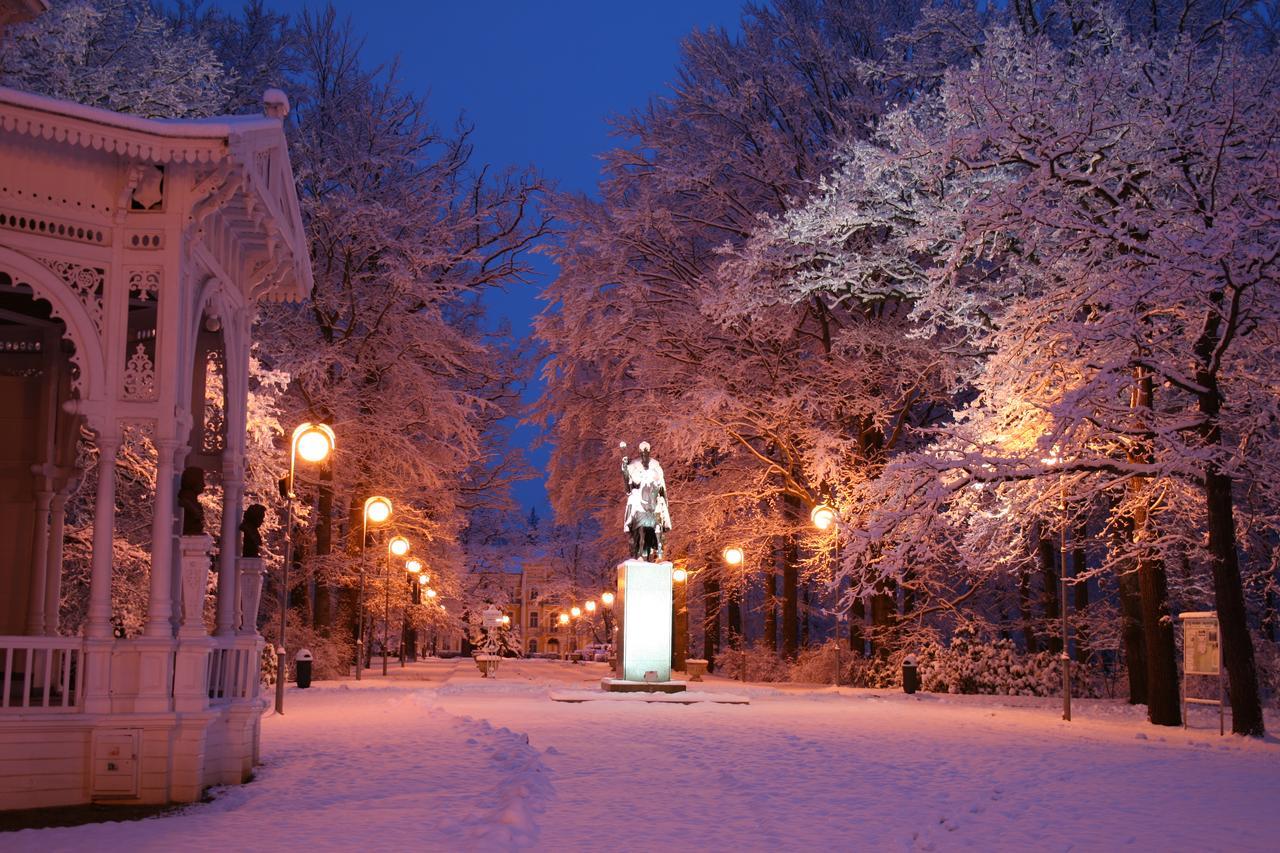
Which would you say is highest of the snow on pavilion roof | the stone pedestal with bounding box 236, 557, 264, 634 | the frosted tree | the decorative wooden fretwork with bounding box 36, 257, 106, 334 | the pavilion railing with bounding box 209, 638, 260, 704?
the frosted tree

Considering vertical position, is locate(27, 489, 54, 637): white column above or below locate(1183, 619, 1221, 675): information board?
above

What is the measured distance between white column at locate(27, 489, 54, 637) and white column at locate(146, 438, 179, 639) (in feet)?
13.0

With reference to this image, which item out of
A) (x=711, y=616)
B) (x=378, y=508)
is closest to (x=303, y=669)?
(x=378, y=508)

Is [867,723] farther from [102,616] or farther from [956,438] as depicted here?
[102,616]

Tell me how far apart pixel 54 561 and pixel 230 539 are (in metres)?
2.91

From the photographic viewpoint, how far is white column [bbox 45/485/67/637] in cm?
1364

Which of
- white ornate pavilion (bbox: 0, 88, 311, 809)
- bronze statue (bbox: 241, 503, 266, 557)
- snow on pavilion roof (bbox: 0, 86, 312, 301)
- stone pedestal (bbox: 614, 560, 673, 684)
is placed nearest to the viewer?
snow on pavilion roof (bbox: 0, 86, 312, 301)

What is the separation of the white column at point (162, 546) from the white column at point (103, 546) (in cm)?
36

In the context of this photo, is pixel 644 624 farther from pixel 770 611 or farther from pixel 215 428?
pixel 215 428

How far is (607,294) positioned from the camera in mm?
33188

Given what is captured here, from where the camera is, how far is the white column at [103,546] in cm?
1002

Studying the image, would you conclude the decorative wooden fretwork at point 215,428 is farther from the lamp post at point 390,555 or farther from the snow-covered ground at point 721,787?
the lamp post at point 390,555

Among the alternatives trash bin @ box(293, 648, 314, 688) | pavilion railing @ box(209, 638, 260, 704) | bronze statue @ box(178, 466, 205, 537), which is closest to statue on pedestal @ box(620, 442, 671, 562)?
trash bin @ box(293, 648, 314, 688)

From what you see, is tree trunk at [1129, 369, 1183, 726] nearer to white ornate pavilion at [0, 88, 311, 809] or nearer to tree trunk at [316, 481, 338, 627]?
white ornate pavilion at [0, 88, 311, 809]
